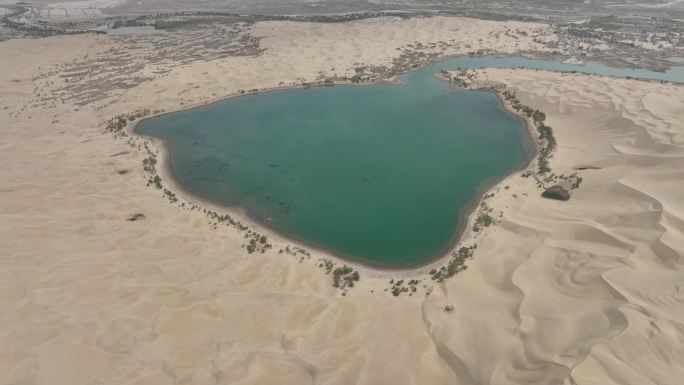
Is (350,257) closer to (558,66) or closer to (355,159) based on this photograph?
(355,159)

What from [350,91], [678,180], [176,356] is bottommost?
[176,356]

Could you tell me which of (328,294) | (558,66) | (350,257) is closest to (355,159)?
(350,257)

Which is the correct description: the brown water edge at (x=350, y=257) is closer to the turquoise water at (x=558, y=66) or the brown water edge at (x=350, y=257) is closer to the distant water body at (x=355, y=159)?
the distant water body at (x=355, y=159)

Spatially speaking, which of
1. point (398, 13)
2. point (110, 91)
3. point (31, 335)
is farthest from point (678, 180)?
point (398, 13)

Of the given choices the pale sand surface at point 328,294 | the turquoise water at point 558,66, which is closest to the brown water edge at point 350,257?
the pale sand surface at point 328,294

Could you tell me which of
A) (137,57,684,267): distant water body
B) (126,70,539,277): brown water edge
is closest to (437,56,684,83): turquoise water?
(137,57,684,267): distant water body

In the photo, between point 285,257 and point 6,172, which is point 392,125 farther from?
point 6,172
